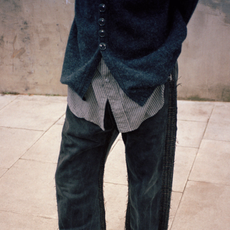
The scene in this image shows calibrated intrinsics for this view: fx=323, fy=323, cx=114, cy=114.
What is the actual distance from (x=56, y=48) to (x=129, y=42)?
2910 millimetres

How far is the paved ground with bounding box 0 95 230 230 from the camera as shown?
212 centimetres

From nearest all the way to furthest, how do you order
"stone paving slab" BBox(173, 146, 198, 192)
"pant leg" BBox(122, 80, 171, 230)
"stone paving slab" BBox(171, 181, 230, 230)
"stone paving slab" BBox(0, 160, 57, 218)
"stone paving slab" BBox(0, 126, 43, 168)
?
"pant leg" BBox(122, 80, 171, 230), "stone paving slab" BBox(171, 181, 230, 230), "stone paving slab" BBox(0, 160, 57, 218), "stone paving slab" BBox(173, 146, 198, 192), "stone paving slab" BBox(0, 126, 43, 168)

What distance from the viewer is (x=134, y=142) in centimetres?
139

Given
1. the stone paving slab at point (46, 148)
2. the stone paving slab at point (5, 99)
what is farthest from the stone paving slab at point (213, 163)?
the stone paving slab at point (5, 99)

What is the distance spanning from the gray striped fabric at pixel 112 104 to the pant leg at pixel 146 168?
53 mm

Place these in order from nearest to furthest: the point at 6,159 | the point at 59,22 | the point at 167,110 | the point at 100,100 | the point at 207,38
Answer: the point at 100,100
the point at 167,110
the point at 6,159
the point at 207,38
the point at 59,22

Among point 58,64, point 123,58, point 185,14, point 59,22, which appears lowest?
point 58,64

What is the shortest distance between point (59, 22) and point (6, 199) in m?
2.29

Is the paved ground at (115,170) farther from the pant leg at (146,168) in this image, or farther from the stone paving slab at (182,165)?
the pant leg at (146,168)

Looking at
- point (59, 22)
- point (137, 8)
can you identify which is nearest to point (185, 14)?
point (137, 8)

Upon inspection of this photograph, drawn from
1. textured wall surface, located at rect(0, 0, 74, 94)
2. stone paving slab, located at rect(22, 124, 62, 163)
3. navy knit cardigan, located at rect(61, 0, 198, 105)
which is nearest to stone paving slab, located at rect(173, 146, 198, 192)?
stone paving slab, located at rect(22, 124, 62, 163)

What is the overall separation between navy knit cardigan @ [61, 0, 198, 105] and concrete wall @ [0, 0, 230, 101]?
245 centimetres

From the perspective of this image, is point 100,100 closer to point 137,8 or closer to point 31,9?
point 137,8

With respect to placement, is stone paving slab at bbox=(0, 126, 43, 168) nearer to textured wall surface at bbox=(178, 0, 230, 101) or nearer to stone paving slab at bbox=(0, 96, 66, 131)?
stone paving slab at bbox=(0, 96, 66, 131)
